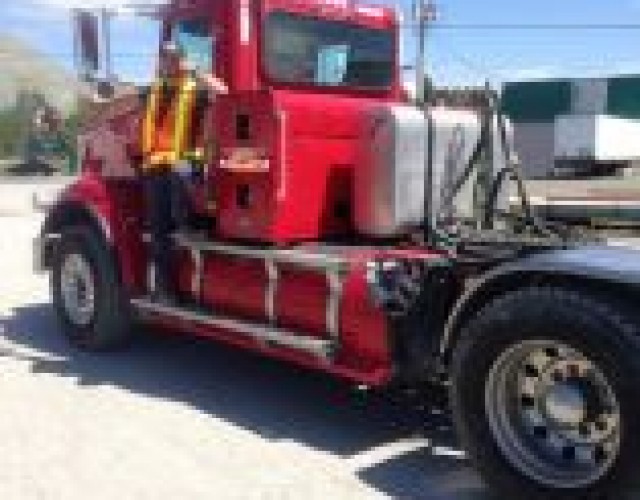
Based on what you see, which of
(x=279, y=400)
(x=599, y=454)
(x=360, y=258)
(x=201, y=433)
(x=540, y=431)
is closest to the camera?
(x=599, y=454)

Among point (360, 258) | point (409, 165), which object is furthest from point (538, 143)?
point (360, 258)

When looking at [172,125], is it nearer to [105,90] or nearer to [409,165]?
[105,90]

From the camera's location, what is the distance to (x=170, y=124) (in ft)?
26.9

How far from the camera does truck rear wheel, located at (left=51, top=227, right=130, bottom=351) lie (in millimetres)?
8805

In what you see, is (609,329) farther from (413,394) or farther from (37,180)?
(37,180)

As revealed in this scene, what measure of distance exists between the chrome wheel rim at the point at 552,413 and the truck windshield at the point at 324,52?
310 centimetres

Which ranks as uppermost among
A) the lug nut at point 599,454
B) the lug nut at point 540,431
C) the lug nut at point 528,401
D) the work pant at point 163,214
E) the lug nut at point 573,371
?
the work pant at point 163,214

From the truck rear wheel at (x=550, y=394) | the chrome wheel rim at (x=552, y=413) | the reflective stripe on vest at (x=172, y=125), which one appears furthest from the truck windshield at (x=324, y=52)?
the chrome wheel rim at (x=552, y=413)

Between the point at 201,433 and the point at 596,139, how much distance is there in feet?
137

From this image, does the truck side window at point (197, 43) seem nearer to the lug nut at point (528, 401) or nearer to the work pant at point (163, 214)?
the work pant at point (163, 214)

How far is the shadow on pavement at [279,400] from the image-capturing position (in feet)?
20.7

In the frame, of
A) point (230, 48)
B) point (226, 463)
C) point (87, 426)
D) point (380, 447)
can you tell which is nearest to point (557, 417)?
point (380, 447)

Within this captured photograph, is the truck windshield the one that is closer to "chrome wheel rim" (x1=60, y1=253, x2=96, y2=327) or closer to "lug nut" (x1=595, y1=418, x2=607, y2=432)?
"chrome wheel rim" (x1=60, y1=253, x2=96, y2=327)

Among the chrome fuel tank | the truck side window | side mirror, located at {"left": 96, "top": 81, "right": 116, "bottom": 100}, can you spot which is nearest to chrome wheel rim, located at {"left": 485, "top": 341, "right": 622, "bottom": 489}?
the chrome fuel tank
